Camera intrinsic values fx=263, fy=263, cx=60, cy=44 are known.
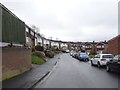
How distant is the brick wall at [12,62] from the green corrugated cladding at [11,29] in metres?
0.76

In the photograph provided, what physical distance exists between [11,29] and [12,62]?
2.35m

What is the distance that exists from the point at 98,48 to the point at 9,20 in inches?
2957

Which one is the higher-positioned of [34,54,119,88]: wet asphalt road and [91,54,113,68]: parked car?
[91,54,113,68]: parked car

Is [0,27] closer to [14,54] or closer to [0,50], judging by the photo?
[0,50]

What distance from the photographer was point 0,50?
14.6 m

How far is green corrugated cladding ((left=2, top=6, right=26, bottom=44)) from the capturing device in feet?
52.6

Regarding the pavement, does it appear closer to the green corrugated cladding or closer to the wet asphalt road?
the wet asphalt road

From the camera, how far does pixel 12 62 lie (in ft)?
56.4

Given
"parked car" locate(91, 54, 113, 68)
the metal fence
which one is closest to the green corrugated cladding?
the metal fence

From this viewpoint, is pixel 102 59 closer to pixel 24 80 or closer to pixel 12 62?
pixel 12 62

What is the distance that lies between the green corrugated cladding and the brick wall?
0.76 meters

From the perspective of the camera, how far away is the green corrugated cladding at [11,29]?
52.6ft

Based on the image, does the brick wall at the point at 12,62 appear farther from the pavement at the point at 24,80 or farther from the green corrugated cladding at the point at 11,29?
the green corrugated cladding at the point at 11,29

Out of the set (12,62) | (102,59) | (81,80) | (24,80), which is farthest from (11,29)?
(102,59)
